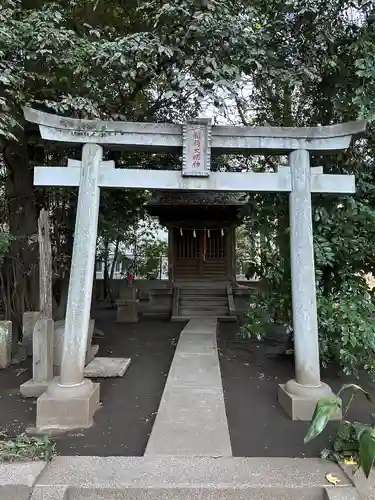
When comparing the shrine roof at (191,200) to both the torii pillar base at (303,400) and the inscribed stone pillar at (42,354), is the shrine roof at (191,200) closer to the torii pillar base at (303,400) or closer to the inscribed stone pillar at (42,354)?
the inscribed stone pillar at (42,354)

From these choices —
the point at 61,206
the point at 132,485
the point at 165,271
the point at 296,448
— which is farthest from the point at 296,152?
the point at 165,271

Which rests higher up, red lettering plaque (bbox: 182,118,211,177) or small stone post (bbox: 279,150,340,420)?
red lettering plaque (bbox: 182,118,211,177)

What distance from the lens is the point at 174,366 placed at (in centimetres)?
561

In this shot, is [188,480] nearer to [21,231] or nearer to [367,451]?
[367,451]

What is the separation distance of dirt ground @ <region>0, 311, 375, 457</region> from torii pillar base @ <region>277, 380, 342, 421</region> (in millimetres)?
90

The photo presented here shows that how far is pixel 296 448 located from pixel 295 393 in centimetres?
77

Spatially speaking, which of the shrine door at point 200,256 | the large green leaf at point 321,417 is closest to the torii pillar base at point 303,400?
the large green leaf at point 321,417

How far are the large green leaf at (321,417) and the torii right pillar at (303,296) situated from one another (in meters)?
1.34

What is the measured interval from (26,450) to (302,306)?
2.98m

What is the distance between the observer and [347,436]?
9.82 ft

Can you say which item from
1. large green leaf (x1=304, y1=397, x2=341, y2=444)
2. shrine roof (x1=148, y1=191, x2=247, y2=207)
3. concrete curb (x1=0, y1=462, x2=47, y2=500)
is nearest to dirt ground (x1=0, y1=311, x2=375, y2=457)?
concrete curb (x1=0, y1=462, x2=47, y2=500)

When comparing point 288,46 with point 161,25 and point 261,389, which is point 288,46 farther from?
point 261,389

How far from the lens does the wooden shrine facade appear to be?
11.9m

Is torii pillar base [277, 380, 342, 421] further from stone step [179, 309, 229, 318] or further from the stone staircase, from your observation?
stone step [179, 309, 229, 318]
